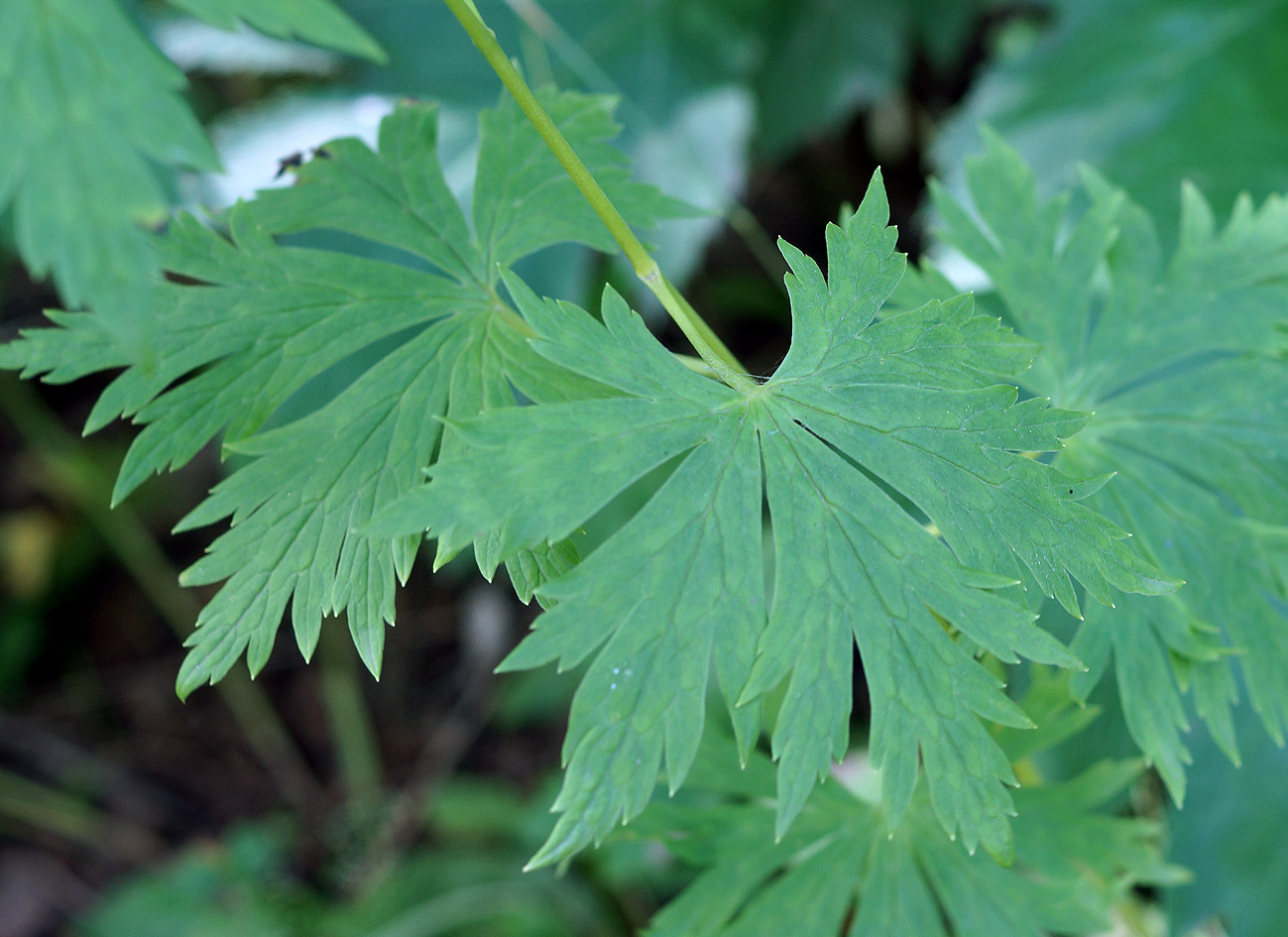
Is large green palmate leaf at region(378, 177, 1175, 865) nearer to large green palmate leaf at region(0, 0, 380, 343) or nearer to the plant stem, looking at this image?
the plant stem

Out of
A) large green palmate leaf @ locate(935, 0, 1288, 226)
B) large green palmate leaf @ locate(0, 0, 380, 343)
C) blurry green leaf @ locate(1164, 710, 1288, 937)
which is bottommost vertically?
blurry green leaf @ locate(1164, 710, 1288, 937)

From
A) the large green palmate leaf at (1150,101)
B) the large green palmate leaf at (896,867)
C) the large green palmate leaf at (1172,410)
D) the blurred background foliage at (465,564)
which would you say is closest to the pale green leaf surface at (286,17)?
the large green palmate leaf at (1172,410)

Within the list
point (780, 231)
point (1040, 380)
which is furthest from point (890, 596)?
point (780, 231)

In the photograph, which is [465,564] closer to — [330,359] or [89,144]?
[330,359]

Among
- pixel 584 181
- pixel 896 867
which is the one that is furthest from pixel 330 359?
pixel 896 867

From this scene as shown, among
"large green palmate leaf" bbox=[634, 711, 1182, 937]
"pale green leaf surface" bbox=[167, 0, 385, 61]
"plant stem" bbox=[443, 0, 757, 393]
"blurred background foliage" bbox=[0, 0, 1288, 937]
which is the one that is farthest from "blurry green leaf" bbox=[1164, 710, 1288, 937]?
"pale green leaf surface" bbox=[167, 0, 385, 61]

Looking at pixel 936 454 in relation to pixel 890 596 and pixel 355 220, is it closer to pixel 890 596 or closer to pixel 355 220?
pixel 890 596

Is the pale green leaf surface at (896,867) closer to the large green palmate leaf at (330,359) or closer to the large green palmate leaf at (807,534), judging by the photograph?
the large green palmate leaf at (807,534)
